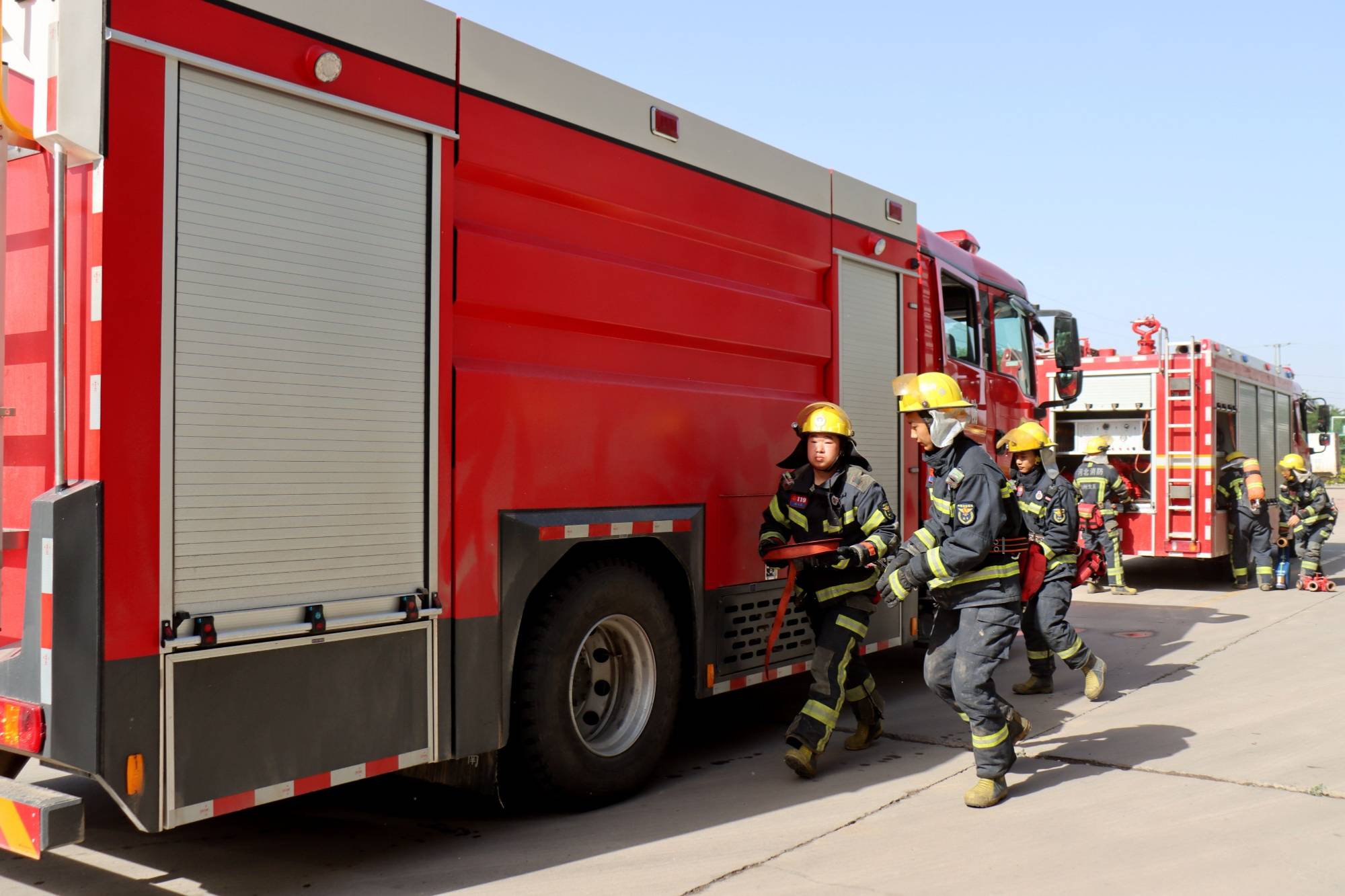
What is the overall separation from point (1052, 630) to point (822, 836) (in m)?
3.08

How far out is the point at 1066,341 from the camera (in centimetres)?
848

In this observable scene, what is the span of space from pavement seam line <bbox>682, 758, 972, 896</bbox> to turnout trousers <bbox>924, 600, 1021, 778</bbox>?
0.34 m

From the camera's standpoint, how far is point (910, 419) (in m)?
5.12

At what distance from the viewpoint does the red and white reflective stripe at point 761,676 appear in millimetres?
5188

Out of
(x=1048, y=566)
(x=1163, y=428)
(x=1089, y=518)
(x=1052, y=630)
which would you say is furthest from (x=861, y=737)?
(x=1163, y=428)

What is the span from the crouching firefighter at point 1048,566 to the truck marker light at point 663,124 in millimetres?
3296

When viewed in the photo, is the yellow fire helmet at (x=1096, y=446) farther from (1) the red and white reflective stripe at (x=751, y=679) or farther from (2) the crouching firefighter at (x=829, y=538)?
(2) the crouching firefighter at (x=829, y=538)

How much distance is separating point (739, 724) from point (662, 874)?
97.9 inches

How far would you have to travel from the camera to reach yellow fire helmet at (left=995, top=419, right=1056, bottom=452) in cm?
744

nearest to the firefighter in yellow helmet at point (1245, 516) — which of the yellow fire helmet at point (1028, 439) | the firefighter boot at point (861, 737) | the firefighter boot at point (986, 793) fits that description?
the yellow fire helmet at point (1028, 439)

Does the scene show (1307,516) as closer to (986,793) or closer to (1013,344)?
(1013,344)

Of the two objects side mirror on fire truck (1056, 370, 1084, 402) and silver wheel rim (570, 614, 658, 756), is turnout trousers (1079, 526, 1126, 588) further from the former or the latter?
silver wheel rim (570, 614, 658, 756)

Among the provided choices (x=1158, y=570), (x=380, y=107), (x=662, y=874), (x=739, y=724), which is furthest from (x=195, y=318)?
(x=1158, y=570)

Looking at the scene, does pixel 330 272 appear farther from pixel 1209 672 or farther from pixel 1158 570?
pixel 1158 570
